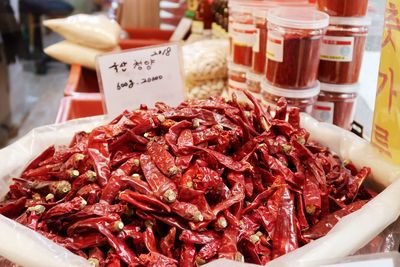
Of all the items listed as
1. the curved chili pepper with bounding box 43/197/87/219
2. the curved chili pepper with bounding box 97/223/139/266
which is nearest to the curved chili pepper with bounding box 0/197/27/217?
the curved chili pepper with bounding box 43/197/87/219

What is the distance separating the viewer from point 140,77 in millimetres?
1381

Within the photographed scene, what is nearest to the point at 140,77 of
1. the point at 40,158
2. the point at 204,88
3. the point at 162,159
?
the point at 40,158

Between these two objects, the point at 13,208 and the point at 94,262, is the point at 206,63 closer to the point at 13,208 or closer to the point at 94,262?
the point at 13,208

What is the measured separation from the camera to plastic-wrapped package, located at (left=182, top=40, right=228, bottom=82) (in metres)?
2.01

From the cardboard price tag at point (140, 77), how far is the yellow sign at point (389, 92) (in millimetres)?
578

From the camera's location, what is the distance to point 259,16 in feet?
5.12

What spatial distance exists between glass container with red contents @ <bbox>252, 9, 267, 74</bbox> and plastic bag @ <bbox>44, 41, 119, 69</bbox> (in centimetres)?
112

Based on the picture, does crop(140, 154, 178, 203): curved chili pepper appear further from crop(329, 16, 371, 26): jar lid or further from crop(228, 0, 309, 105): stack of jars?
crop(329, 16, 371, 26): jar lid

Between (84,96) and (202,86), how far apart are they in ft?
1.55

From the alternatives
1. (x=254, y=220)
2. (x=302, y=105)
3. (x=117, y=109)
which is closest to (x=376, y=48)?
(x=302, y=105)

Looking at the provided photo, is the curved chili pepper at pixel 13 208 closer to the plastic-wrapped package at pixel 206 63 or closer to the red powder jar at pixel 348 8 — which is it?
the red powder jar at pixel 348 8

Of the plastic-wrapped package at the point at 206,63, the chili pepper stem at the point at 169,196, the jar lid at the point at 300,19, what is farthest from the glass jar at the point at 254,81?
the chili pepper stem at the point at 169,196

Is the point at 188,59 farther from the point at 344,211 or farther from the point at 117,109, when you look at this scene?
the point at 344,211

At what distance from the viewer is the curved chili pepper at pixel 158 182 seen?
883mm
